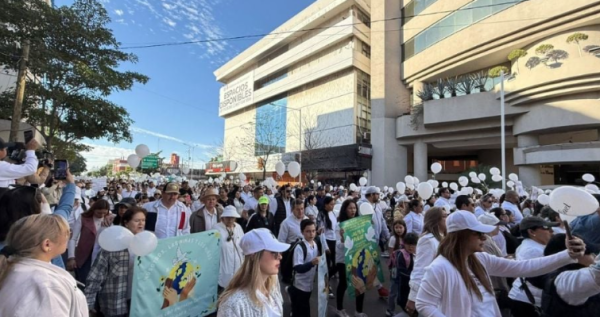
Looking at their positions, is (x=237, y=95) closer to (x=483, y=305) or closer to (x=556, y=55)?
(x=556, y=55)

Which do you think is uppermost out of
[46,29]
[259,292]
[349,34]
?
[349,34]

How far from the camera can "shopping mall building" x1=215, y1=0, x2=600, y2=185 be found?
58.1ft

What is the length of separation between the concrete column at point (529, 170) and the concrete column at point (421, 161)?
693 cm

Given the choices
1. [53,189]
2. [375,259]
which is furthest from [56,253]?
[375,259]

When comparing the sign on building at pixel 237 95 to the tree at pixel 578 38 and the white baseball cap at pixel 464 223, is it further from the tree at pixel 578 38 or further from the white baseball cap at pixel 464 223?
the white baseball cap at pixel 464 223

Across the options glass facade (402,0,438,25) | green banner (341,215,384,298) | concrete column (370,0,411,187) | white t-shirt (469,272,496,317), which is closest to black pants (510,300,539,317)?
white t-shirt (469,272,496,317)

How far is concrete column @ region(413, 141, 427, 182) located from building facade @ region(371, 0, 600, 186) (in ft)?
Result: 0.27

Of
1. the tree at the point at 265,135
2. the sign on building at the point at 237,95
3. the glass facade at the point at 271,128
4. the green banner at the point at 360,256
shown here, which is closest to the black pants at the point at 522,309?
the green banner at the point at 360,256

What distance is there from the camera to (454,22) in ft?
75.2

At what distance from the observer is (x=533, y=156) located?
62.6ft

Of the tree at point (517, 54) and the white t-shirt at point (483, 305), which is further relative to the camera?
the tree at point (517, 54)

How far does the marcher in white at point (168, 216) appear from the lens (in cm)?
454

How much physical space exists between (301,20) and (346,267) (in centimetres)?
4012

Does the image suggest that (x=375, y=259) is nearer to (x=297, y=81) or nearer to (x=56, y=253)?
(x=56, y=253)
